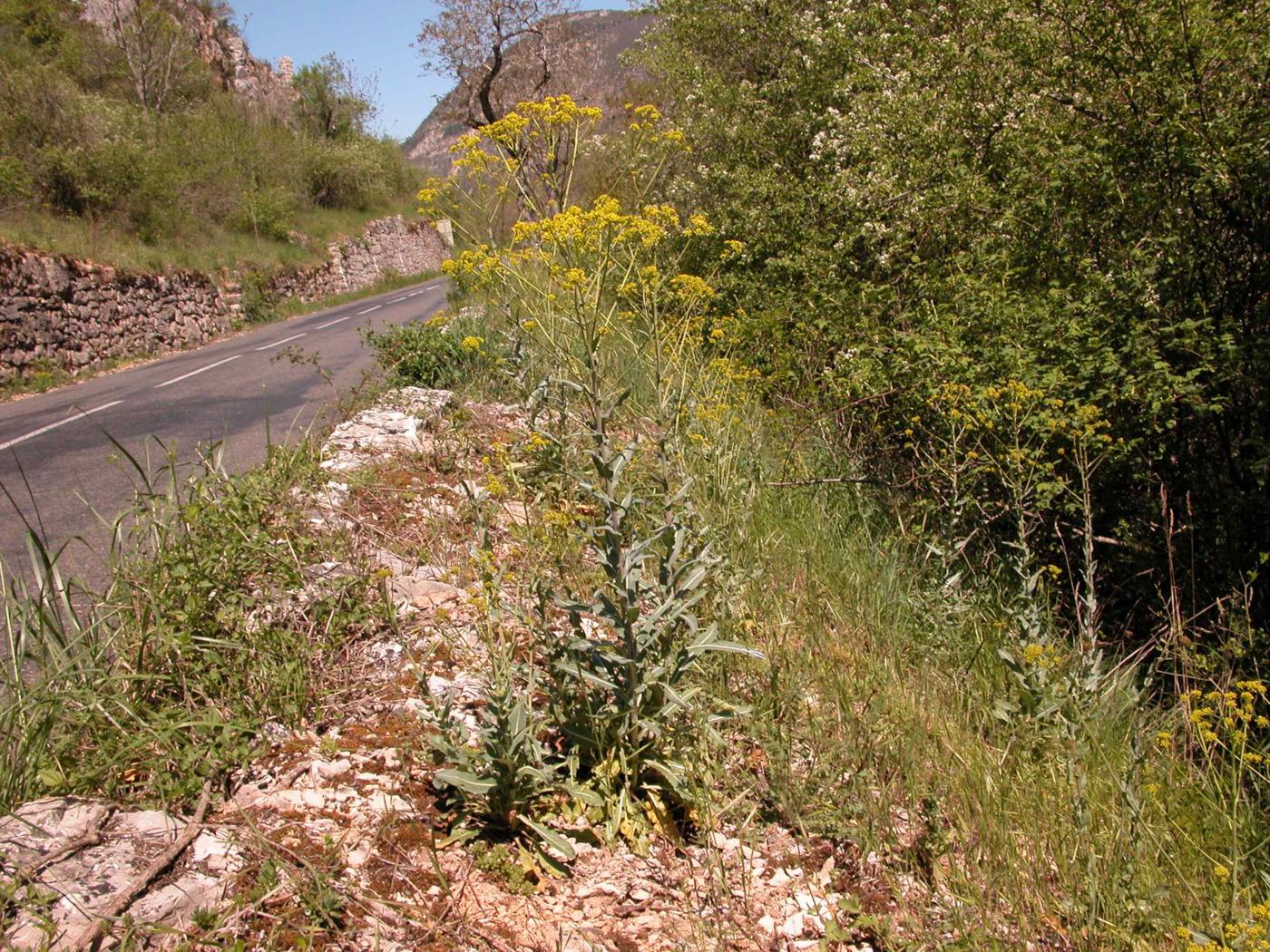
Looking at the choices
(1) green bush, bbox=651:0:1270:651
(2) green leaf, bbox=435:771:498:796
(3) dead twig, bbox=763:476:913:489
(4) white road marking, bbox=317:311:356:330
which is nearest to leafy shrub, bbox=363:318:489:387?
(1) green bush, bbox=651:0:1270:651

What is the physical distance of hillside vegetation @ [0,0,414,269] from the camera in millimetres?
17312

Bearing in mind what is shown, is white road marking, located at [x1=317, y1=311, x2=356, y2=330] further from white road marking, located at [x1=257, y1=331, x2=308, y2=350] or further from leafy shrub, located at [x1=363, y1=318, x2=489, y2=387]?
leafy shrub, located at [x1=363, y1=318, x2=489, y2=387]

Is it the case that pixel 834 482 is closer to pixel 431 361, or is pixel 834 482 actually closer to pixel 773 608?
pixel 773 608

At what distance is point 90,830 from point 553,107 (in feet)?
10.5

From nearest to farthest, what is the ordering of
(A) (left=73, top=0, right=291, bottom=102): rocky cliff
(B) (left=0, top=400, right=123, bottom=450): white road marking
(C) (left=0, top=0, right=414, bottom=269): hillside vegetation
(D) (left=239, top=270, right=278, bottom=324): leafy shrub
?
(B) (left=0, top=400, right=123, bottom=450): white road marking < (C) (left=0, top=0, right=414, bottom=269): hillside vegetation < (D) (left=239, top=270, right=278, bottom=324): leafy shrub < (A) (left=73, top=0, right=291, bottom=102): rocky cliff

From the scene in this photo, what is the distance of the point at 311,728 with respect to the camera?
2.98 metres

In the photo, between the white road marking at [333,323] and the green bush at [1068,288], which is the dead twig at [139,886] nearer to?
the green bush at [1068,288]

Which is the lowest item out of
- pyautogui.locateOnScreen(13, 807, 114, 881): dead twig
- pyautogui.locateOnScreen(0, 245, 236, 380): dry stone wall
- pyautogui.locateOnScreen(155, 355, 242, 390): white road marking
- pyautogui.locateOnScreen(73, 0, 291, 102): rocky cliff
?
pyautogui.locateOnScreen(13, 807, 114, 881): dead twig

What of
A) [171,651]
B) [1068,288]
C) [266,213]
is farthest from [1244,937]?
[266,213]

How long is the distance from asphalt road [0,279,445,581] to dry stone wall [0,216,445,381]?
0.99 m

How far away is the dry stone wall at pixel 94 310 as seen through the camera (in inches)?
540

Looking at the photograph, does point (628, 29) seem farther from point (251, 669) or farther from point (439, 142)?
point (251, 669)


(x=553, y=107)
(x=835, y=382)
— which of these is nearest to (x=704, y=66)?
(x=835, y=382)

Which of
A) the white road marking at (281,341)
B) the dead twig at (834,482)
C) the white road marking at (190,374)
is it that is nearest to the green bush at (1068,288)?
the dead twig at (834,482)
